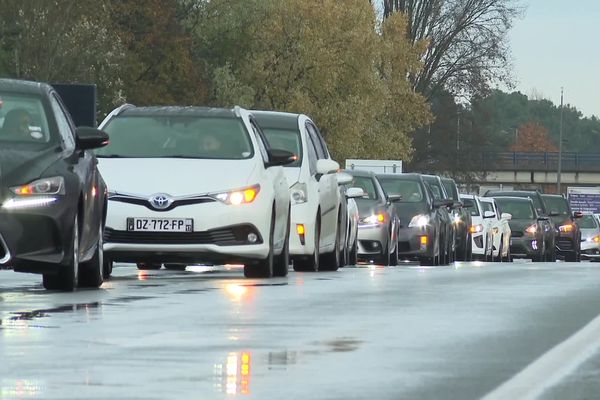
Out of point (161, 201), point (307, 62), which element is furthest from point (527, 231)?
point (161, 201)

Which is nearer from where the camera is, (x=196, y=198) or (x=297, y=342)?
(x=297, y=342)

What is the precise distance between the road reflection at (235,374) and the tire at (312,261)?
44.6 feet

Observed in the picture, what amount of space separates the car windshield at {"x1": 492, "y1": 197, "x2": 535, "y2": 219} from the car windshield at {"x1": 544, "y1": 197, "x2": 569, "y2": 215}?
6.42 meters

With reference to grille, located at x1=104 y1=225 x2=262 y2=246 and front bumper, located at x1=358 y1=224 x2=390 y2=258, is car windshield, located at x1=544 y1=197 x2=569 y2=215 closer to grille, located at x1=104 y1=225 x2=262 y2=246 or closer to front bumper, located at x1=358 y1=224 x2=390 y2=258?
front bumper, located at x1=358 y1=224 x2=390 y2=258

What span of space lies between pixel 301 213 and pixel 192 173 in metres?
3.96

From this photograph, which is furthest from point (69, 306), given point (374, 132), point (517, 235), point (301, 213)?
Answer: point (374, 132)

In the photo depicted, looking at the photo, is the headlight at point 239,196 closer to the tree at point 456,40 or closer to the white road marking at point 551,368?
the white road marking at point 551,368

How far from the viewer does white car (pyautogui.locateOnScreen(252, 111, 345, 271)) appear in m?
23.9

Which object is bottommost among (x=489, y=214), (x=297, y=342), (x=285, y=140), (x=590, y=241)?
(x=590, y=241)

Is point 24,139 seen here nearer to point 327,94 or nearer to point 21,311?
point 21,311

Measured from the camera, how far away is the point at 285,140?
82.4 ft

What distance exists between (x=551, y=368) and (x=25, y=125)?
7.59 m

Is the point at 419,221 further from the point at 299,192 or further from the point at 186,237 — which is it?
the point at 186,237

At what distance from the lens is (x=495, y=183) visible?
500 ft
